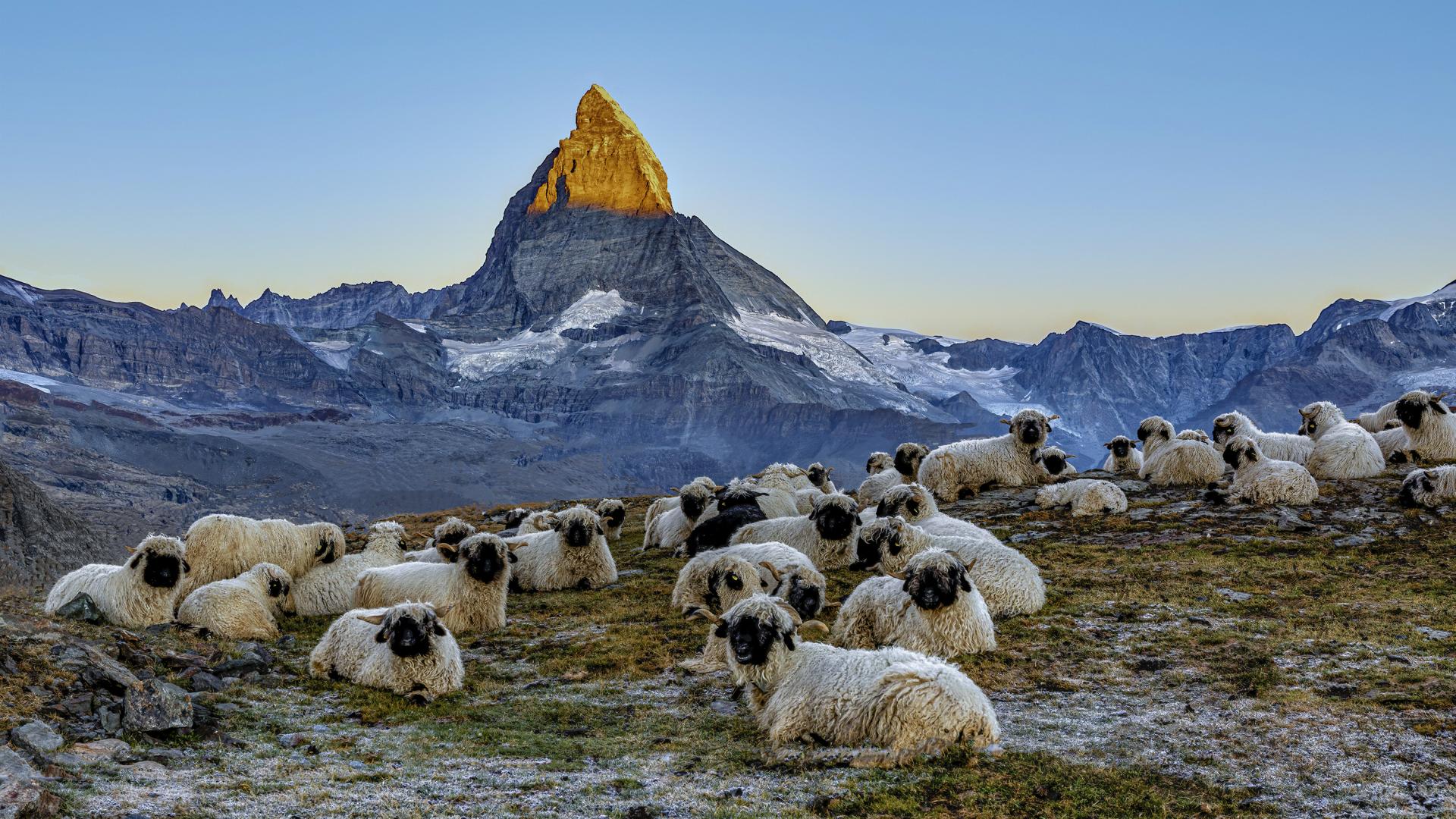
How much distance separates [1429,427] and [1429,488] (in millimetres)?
7429

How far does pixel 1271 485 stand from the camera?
840 inches

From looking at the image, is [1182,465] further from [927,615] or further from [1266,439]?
[927,615]

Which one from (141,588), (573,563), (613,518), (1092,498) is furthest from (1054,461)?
(141,588)

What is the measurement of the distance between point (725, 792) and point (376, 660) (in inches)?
249

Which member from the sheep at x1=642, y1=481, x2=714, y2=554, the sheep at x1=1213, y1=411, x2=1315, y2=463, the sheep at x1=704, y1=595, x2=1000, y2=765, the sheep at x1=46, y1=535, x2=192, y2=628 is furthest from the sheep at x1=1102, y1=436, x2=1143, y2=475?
the sheep at x1=46, y1=535, x2=192, y2=628

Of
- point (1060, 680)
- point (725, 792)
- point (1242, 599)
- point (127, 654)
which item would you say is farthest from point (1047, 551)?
point (127, 654)

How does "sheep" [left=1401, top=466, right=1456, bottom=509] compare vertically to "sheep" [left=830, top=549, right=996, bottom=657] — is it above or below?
above

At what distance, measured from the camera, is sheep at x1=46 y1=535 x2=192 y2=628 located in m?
14.7

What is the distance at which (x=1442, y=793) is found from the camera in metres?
7.13

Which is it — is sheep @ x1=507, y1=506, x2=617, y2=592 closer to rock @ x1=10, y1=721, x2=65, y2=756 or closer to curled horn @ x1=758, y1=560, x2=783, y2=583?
curled horn @ x1=758, y1=560, x2=783, y2=583

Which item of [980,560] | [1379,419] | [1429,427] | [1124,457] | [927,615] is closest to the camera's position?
[927,615]

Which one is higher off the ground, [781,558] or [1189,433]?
[1189,433]

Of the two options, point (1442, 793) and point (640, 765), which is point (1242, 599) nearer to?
point (1442, 793)

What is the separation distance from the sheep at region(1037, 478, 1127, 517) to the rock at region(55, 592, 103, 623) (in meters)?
20.2
